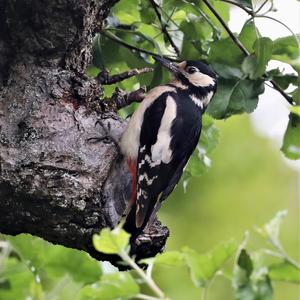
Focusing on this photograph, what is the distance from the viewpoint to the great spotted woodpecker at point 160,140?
12.1 ft

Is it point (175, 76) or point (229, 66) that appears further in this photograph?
point (175, 76)

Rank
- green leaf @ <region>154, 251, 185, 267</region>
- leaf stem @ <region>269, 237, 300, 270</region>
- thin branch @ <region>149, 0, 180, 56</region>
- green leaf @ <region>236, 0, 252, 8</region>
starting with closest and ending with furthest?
leaf stem @ <region>269, 237, 300, 270</region> → green leaf @ <region>154, 251, 185, 267</region> → green leaf @ <region>236, 0, 252, 8</region> → thin branch @ <region>149, 0, 180, 56</region>

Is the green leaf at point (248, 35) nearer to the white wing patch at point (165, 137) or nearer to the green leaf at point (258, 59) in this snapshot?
the green leaf at point (258, 59)

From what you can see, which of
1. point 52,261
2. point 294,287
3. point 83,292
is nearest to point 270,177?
point 294,287

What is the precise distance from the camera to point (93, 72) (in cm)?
429

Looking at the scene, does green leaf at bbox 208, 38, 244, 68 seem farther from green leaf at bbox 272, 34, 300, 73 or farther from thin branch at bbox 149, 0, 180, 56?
thin branch at bbox 149, 0, 180, 56

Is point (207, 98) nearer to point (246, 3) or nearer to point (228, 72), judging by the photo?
point (228, 72)

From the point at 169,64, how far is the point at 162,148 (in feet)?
1.49

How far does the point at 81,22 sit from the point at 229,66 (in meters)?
0.66

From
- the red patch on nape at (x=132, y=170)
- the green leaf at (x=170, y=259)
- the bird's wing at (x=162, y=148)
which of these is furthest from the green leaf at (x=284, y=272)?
the red patch on nape at (x=132, y=170)

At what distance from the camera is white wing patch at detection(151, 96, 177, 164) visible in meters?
3.83

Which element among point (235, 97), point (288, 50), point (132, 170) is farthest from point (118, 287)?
point (288, 50)

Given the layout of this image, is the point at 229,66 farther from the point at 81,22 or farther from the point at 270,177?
the point at 270,177

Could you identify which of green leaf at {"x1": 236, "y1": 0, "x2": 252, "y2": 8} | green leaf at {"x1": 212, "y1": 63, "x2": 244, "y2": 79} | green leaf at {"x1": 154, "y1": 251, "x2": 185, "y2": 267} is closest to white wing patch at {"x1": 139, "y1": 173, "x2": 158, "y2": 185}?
green leaf at {"x1": 212, "y1": 63, "x2": 244, "y2": 79}
